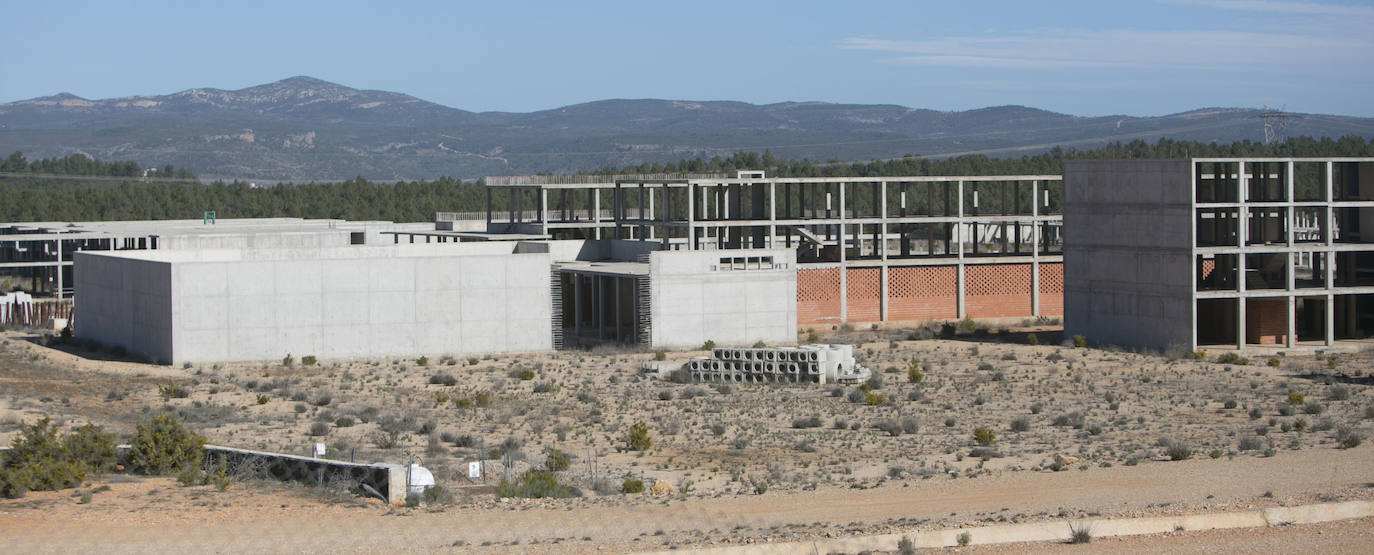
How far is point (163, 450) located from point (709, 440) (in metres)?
11.9

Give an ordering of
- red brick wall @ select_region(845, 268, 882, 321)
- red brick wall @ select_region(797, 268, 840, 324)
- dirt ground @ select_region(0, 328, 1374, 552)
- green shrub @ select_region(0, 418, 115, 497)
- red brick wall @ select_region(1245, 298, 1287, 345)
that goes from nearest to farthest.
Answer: dirt ground @ select_region(0, 328, 1374, 552) → green shrub @ select_region(0, 418, 115, 497) → red brick wall @ select_region(1245, 298, 1287, 345) → red brick wall @ select_region(797, 268, 840, 324) → red brick wall @ select_region(845, 268, 882, 321)

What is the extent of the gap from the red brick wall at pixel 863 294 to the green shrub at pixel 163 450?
142 ft

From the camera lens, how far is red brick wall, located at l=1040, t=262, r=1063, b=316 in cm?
7338

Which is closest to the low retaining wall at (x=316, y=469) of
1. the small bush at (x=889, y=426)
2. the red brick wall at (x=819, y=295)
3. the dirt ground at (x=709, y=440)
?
the dirt ground at (x=709, y=440)

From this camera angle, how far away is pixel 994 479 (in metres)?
29.9

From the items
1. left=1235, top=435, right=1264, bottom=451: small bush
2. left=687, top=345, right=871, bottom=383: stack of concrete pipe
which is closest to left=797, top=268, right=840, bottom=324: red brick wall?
left=687, top=345, right=871, bottom=383: stack of concrete pipe

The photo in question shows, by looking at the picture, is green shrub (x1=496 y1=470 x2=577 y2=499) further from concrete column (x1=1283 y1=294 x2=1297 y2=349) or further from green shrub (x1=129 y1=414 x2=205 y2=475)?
concrete column (x1=1283 y1=294 x2=1297 y2=349)

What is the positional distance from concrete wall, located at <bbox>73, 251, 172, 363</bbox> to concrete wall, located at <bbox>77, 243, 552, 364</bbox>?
0.40 ft

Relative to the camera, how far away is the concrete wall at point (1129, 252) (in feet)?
175

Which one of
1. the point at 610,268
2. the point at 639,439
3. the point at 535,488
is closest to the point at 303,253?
the point at 610,268

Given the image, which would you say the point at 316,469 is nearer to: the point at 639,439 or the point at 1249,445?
the point at 639,439

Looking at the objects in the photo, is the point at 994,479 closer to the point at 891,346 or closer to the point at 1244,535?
the point at 1244,535

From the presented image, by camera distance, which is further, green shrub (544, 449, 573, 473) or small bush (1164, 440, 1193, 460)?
small bush (1164, 440, 1193, 460)

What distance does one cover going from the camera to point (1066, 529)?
78.0 feet
